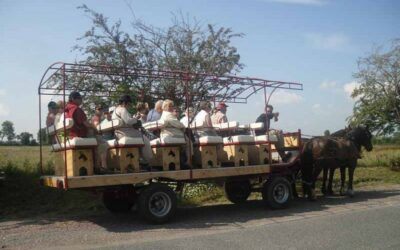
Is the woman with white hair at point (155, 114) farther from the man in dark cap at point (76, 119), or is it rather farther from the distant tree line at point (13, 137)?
the distant tree line at point (13, 137)

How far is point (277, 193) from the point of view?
35.0ft

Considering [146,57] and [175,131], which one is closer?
[175,131]

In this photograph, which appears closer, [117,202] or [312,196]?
[117,202]

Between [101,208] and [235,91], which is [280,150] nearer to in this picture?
[235,91]

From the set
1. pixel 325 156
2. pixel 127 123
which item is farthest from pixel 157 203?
pixel 325 156

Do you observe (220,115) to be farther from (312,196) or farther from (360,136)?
(360,136)

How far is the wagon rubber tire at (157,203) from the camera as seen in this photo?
28.0 feet

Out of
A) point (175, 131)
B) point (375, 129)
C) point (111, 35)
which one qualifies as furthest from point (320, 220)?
point (375, 129)

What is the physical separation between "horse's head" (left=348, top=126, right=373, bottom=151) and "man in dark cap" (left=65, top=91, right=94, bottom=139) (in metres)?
8.01

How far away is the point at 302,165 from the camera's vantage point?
469 inches

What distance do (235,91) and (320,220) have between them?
459cm

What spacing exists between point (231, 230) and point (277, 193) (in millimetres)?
2787

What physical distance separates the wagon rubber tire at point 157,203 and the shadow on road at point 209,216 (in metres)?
0.17

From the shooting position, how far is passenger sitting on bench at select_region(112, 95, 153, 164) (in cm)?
861
